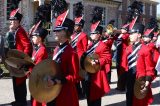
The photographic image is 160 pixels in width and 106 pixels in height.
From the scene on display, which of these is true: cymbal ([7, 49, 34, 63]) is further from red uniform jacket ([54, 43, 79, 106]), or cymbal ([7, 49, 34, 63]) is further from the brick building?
the brick building

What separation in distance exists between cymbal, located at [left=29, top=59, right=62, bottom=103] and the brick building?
14.3 meters

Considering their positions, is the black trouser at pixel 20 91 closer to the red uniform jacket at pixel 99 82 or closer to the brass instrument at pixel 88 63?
the red uniform jacket at pixel 99 82

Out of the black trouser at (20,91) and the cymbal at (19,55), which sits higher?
the cymbal at (19,55)

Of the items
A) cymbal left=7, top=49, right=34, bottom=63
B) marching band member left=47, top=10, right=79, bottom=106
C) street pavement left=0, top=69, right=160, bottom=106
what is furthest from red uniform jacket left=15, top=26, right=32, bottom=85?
marching band member left=47, top=10, right=79, bottom=106

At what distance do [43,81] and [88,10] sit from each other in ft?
71.2

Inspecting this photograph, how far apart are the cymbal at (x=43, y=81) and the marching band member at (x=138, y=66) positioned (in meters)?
1.94

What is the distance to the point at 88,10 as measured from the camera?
26.0 metres

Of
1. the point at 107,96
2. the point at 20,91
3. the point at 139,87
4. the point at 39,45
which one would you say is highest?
the point at 39,45

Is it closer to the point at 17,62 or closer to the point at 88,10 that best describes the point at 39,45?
the point at 17,62

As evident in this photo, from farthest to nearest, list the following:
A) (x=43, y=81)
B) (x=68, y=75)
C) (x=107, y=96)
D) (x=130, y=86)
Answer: (x=107, y=96), (x=130, y=86), (x=68, y=75), (x=43, y=81)

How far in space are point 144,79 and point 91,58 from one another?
936mm

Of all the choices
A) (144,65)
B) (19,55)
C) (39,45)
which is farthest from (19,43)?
(144,65)

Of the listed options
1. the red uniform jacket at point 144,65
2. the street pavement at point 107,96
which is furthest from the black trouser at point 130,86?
the street pavement at point 107,96

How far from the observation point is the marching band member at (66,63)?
479cm
